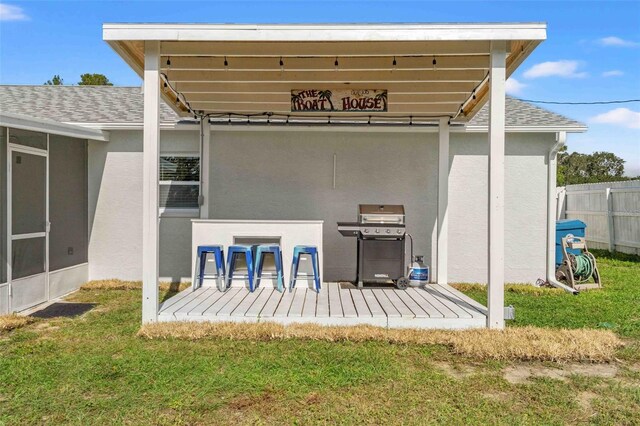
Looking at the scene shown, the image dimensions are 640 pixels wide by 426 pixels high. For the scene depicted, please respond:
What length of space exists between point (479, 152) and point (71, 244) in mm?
6947

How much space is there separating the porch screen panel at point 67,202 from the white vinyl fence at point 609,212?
1260cm

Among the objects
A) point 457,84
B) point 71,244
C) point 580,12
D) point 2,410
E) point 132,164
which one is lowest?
point 2,410

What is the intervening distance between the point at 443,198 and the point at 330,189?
6.20ft

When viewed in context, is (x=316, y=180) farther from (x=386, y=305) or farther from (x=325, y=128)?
(x=386, y=305)

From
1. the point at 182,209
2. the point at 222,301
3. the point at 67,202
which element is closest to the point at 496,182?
the point at 222,301

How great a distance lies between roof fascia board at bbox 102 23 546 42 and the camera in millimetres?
4473

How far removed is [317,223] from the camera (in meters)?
6.41

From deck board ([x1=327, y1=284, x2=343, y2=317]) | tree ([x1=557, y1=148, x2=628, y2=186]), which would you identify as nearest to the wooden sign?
deck board ([x1=327, y1=284, x2=343, y2=317])

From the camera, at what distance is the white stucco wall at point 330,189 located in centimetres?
779

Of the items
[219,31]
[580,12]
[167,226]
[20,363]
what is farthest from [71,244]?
[580,12]

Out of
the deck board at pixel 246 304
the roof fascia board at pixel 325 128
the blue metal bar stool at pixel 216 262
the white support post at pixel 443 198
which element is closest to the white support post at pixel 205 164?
the roof fascia board at pixel 325 128

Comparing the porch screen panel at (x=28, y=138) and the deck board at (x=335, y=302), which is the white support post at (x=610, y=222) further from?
the porch screen panel at (x=28, y=138)

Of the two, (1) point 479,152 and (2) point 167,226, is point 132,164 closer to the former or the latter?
(2) point 167,226

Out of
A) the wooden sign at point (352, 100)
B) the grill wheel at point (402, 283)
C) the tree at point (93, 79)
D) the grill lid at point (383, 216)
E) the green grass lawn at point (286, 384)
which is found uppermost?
the tree at point (93, 79)
